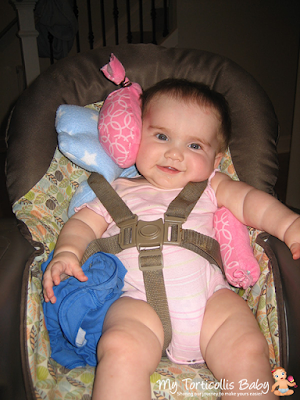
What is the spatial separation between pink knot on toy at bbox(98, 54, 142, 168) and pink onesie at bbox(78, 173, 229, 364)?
4.7 inches

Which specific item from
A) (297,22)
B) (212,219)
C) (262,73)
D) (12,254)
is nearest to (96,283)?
(12,254)

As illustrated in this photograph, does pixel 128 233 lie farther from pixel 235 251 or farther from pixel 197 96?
pixel 197 96

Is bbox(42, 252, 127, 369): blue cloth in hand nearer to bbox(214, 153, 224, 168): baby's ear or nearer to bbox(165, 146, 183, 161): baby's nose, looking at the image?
bbox(165, 146, 183, 161): baby's nose

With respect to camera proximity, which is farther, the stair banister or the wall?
the wall

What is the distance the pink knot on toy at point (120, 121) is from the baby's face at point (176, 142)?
0.04m

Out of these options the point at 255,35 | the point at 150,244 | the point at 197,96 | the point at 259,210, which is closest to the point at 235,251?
the point at 259,210

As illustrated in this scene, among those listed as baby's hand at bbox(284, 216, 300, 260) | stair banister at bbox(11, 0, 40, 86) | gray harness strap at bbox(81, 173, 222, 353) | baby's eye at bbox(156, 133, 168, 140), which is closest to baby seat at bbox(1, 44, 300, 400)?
baby's hand at bbox(284, 216, 300, 260)

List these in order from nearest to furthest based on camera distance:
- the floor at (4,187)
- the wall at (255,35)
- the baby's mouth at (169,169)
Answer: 1. the baby's mouth at (169,169)
2. the floor at (4,187)
3. the wall at (255,35)

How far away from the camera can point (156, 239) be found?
884 mm

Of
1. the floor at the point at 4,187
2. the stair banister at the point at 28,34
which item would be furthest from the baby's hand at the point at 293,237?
the stair banister at the point at 28,34

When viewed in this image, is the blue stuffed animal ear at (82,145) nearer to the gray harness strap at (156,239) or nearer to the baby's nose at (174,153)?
the gray harness strap at (156,239)

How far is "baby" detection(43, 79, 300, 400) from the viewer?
693 mm

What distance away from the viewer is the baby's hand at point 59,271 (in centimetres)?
77

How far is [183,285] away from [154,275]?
81mm
